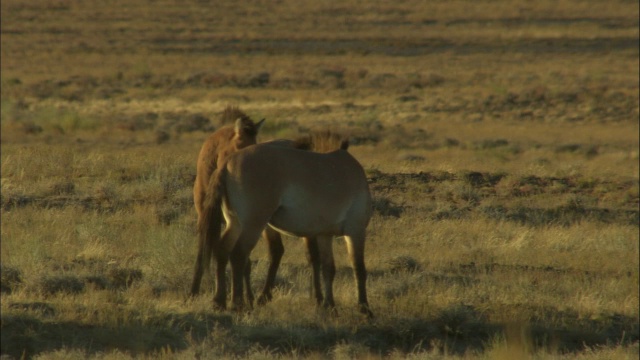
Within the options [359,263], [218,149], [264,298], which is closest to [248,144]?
[218,149]

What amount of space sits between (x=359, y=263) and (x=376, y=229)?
3.93 metres

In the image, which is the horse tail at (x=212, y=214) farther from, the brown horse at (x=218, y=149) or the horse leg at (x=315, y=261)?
the horse leg at (x=315, y=261)

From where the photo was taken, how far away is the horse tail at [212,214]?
8.47m

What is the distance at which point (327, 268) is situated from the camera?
8898 mm

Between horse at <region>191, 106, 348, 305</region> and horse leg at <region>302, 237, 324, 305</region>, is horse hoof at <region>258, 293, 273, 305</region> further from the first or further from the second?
horse leg at <region>302, 237, 324, 305</region>

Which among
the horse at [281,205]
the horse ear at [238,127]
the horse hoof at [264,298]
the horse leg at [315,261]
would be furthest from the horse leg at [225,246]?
the horse ear at [238,127]

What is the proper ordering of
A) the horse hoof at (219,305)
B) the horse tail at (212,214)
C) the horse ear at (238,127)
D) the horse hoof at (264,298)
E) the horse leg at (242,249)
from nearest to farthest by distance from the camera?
the horse leg at (242,249), the horse tail at (212,214), the horse hoof at (219,305), the horse hoof at (264,298), the horse ear at (238,127)

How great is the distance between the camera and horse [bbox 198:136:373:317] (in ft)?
27.4

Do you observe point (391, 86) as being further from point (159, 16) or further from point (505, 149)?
point (159, 16)

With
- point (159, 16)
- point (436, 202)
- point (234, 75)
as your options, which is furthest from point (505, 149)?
point (159, 16)

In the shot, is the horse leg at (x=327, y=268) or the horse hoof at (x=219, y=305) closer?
the horse hoof at (x=219, y=305)

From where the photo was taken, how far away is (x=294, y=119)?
3112 cm

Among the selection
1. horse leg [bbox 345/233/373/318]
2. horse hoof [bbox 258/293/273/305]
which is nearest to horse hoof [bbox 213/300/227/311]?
horse hoof [bbox 258/293/273/305]

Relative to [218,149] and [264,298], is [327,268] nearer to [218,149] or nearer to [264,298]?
[264,298]
